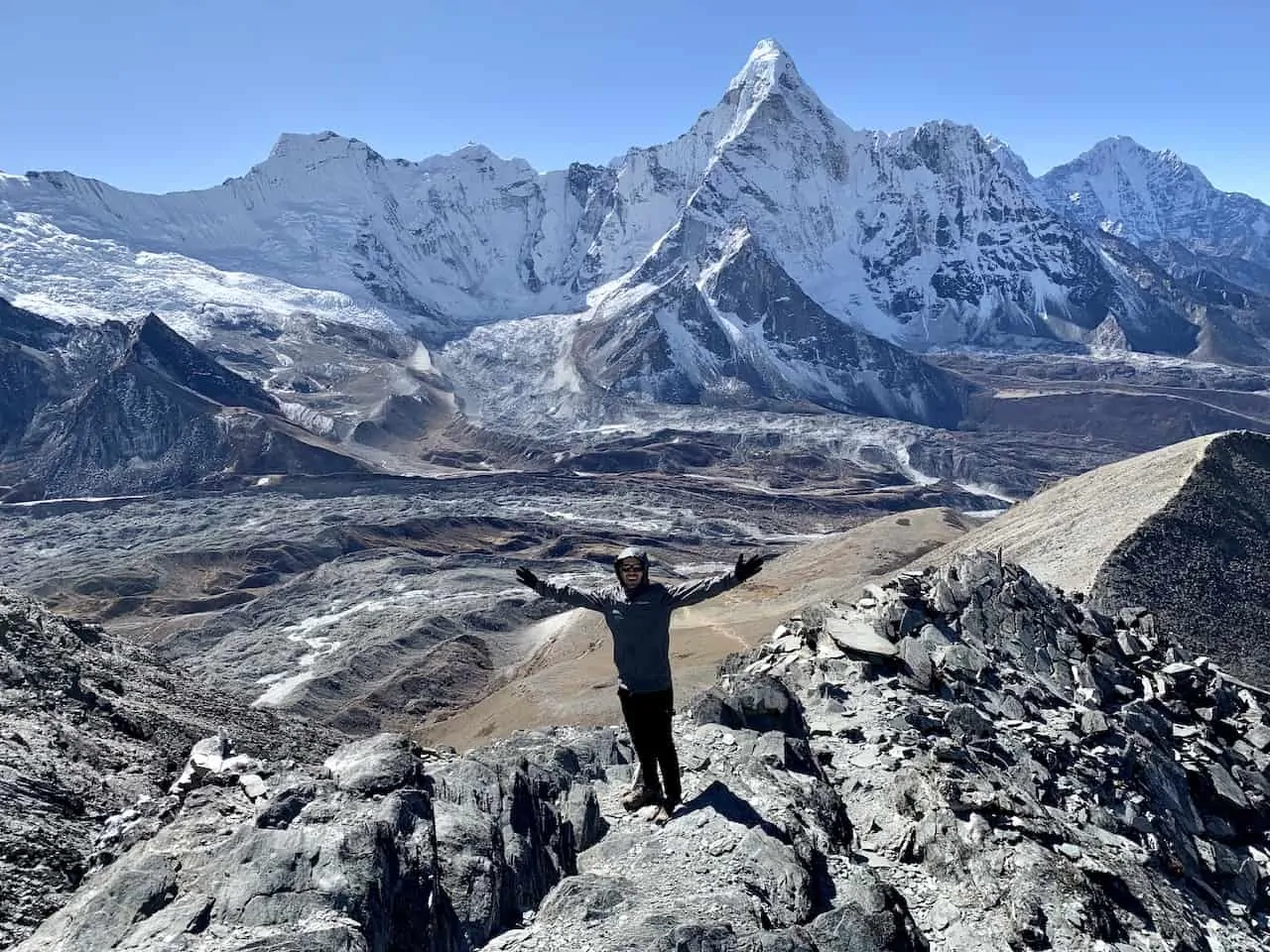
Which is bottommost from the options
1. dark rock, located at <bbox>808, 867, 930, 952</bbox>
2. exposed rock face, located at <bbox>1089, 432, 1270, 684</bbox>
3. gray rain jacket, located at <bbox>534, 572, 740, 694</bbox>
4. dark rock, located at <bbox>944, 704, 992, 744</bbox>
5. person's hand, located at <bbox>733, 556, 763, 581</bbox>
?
exposed rock face, located at <bbox>1089, 432, 1270, 684</bbox>

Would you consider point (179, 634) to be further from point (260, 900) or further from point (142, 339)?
point (142, 339)

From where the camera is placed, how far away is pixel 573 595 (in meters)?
10.8

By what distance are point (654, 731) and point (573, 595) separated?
1709 millimetres

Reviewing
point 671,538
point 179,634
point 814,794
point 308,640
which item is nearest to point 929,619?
point 814,794

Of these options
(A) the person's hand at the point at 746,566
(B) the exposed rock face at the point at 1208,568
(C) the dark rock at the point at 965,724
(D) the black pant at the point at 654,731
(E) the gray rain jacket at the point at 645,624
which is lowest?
(B) the exposed rock face at the point at 1208,568

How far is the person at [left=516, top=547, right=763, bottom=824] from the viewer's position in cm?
1012

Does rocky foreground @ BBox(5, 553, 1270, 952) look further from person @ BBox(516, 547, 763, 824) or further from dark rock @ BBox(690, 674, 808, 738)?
person @ BBox(516, 547, 763, 824)

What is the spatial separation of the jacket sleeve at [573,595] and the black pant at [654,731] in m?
0.96

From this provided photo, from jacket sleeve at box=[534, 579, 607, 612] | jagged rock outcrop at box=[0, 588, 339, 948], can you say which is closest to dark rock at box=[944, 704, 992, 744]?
jacket sleeve at box=[534, 579, 607, 612]

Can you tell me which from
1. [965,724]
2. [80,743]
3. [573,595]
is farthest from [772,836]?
[80,743]

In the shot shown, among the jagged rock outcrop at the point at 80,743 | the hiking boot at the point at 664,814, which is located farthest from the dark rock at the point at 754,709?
the jagged rock outcrop at the point at 80,743

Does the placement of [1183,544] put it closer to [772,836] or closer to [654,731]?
[772,836]

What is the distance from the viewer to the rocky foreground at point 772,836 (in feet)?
27.7

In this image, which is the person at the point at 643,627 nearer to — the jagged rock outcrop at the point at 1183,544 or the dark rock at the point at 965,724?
the dark rock at the point at 965,724
